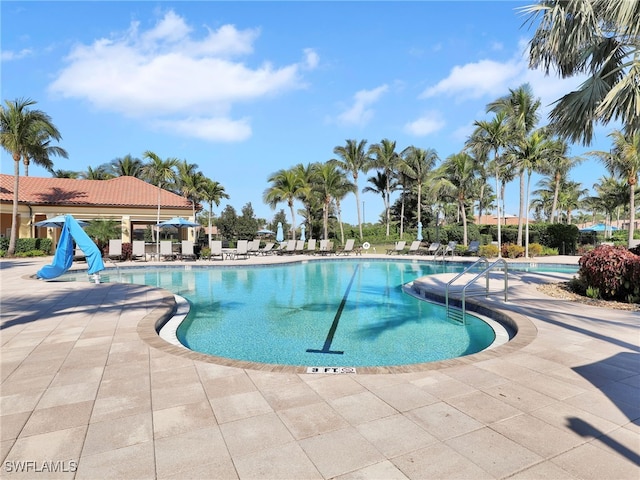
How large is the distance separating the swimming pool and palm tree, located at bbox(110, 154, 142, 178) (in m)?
26.3

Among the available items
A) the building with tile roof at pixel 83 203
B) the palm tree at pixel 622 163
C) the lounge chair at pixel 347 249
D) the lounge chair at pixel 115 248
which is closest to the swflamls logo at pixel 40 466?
the lounge chair at pixel 115 248

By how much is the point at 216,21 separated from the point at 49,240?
17766 mm

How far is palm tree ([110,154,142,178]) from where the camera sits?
118 feet

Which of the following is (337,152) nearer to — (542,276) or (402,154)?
(402,154)

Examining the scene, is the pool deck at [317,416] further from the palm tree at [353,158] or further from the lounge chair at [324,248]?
the palm tree at [353,158]

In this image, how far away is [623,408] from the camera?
9.62ft

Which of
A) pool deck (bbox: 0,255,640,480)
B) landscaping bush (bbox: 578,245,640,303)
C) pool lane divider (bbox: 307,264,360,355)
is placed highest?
landscaping bush (bbox: 578,245,640,303)

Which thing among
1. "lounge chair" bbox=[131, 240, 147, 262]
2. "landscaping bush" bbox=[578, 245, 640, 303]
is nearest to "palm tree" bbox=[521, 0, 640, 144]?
"landscaping bush" bbox=[578, 245, 640, 303]

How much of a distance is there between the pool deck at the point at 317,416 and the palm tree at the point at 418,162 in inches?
1181

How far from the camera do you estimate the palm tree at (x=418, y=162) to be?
3362 centimetres

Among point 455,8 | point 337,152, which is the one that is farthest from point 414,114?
point 337,152

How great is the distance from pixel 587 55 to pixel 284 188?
24144 mm

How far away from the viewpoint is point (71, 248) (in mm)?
10352

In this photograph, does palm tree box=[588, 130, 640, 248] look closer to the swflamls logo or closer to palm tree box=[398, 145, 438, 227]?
palm tree box=[398, 145, 438, 227]
